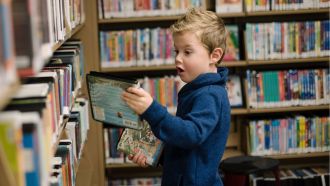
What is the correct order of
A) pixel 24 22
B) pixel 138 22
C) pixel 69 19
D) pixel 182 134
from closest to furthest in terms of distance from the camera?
pixel 24 22 → pixel 182 134 → pixel 69 19 → pixel 138 22

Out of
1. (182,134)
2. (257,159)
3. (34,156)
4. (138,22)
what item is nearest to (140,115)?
(182,134)

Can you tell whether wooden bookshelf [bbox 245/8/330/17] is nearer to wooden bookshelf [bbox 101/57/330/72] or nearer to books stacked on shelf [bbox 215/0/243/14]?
books stacked on shelf [bbox 215/0/243/14]

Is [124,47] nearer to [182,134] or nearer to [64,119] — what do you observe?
[64,119]

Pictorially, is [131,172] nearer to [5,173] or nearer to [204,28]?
[204,28]

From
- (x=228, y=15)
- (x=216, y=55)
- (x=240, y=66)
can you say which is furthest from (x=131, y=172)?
(x=216, y=55)

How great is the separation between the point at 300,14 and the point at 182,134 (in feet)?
7.92

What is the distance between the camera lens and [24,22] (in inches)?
48.2

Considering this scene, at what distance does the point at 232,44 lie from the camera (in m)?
3.65

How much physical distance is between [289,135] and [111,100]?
220 cm

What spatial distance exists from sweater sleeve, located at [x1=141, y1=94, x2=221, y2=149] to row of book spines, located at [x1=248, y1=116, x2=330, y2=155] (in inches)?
76.1

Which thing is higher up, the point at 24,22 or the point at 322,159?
the point at 24,22

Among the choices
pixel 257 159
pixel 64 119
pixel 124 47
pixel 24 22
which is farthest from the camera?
pixel 124 47

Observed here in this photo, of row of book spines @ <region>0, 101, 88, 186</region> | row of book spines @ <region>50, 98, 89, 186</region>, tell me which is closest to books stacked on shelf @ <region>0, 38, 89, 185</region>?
row of book spines @ <region>0, 101, 88, 186</region>

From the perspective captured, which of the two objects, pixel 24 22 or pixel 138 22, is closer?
pixel 24 22
